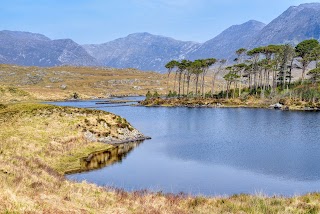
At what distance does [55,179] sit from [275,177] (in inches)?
1104

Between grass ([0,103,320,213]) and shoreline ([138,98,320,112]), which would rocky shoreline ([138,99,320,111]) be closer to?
shoreline ([138,98,320,112])

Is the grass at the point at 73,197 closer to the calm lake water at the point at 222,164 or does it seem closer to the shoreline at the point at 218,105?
the calm lake water at the point at 222,164

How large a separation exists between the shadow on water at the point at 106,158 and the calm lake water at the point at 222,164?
1.05 metres

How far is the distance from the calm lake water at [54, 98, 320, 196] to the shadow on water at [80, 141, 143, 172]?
3.45 feet

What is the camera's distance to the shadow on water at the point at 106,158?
50828mm

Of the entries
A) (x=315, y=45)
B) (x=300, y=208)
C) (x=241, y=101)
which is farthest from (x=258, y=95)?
(x=300, y=208)

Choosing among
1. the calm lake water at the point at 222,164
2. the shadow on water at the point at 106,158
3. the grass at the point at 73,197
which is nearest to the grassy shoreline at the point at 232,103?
the calm lake water at the point at 222,164

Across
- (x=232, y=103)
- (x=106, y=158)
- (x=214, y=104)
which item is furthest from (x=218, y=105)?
(x=106, y=158)

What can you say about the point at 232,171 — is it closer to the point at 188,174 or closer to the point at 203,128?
the point at 188,174

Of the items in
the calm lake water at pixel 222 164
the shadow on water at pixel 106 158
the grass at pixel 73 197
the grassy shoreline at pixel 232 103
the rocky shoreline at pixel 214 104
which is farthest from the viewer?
the grassy shoreline at pixel 232 103

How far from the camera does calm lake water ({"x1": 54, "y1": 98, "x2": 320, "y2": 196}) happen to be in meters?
40.6

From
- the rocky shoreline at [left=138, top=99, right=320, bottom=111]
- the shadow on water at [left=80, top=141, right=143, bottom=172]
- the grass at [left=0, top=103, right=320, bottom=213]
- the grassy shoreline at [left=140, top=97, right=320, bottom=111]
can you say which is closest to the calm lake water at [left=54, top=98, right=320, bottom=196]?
the shadow on water at [left=80, top=141, right=143, bottom=172]

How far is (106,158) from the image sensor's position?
56.3 m

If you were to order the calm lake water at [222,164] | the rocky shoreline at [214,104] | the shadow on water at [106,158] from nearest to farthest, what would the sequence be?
the calm lake water at [222,164] < the shadow on water at [106,158] < the rocky shoreline at [214,104]
